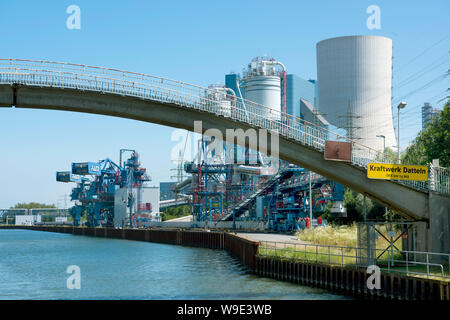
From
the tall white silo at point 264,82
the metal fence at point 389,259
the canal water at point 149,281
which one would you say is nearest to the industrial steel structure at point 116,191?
the tall white silo at point 264,82

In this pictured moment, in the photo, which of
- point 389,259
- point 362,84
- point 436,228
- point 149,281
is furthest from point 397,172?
point 362,84

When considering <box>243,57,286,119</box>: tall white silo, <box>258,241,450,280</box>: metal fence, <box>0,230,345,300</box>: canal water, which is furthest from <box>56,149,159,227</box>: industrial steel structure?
<box>258,241,450,280</box>: metal fence

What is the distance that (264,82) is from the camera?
129000mm

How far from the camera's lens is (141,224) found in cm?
12650

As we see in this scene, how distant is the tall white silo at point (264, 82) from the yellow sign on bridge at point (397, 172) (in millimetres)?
95545

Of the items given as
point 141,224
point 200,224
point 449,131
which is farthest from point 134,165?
point 449,131

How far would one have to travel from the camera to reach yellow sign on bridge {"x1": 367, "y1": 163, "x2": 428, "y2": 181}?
32.2m

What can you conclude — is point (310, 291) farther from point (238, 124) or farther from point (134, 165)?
point (134, 165)

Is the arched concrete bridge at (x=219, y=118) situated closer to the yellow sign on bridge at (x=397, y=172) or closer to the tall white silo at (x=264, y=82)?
the yellow sign on bridge at (x=397, y=172)

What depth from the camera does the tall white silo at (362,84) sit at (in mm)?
106688

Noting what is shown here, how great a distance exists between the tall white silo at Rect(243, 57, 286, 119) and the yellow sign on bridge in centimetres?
9555

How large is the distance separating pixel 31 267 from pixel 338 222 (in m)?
34.0

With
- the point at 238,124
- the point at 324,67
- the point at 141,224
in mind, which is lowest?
the point at 141,224

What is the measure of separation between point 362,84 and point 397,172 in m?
79.3
